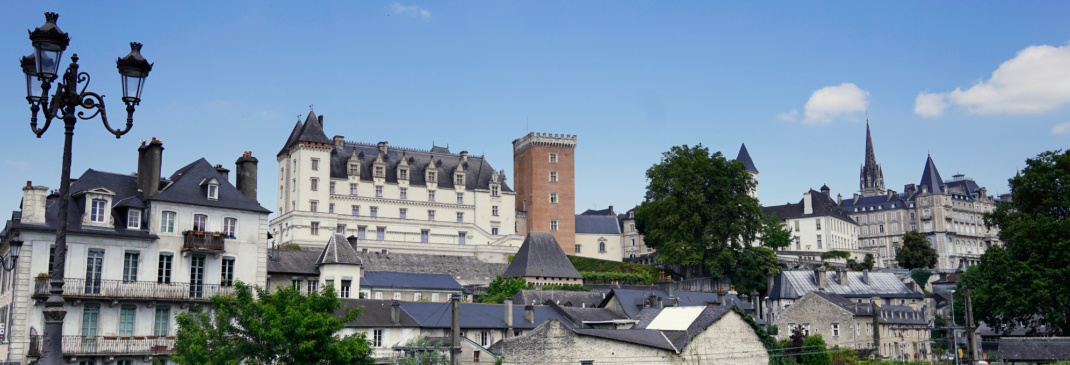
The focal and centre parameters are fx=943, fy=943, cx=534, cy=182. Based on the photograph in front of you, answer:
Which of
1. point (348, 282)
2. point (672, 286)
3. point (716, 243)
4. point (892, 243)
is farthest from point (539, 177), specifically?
point (892, 243)

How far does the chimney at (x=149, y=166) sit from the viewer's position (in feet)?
111

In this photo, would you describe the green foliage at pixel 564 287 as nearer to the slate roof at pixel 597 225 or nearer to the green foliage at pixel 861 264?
the slate roof at pixel 597 225

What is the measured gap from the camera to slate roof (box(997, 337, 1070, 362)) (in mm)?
48875

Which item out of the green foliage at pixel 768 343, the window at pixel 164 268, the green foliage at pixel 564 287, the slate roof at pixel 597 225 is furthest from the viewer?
the slate roof at pixel 597 225

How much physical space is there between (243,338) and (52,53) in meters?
17.6

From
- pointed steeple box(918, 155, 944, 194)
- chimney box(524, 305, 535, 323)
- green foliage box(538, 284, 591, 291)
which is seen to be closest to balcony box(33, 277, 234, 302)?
chimney box(524, 305, 535, 323)

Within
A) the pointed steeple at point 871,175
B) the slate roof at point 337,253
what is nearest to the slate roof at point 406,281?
the slate roof at point 337,253

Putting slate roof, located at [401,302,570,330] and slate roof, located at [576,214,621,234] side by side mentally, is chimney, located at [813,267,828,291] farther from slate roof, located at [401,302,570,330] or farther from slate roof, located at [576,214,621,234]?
slate roof, located at [576,214,621,234]

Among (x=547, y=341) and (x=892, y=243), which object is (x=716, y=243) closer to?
(x=547, y=341)

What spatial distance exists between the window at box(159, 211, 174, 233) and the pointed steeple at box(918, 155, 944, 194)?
398 feet

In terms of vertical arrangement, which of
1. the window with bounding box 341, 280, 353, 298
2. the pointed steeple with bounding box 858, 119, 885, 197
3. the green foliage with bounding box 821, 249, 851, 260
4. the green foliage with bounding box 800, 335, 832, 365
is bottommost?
the green foliage with bounding box 800, 335, 832, 365

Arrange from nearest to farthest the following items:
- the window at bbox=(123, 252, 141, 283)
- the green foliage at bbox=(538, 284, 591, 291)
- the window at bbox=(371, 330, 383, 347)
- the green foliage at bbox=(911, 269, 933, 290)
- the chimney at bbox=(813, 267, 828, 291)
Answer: the window at bbox=(123, 252, 141, 283) → the window at bbox=(371, 330, 383, 347) → the green foliage at bbox=(538, 284, 591, 291) → the chimney at bbox=(813, 267, 828, 291) → the green foliage at bbox=(911, 269, 933, 290)

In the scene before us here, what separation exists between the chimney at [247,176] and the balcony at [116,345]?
7501mm

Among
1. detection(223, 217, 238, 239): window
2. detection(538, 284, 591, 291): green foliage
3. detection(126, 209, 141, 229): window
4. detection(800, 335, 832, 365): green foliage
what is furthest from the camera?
detection(538, 284, 591, 291): green foliage
